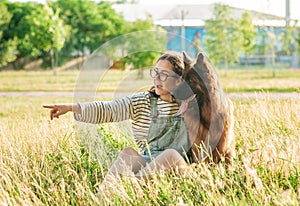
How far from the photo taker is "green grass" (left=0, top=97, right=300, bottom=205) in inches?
131

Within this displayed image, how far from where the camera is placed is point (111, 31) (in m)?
36.1

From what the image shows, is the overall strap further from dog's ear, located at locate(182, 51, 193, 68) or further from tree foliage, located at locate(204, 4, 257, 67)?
tree foliage, located at locate(204, 4, 257, 67)

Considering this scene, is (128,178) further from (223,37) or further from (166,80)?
(223,37)

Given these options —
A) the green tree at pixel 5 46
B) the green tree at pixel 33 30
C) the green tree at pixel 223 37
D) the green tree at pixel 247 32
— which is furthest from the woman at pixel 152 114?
the green tree at pixel 5 46

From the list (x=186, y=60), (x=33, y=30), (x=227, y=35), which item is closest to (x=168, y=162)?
(x=186, y=60)

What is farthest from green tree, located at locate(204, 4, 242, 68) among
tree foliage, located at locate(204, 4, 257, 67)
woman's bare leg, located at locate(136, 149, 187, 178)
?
woman's bare leg, located at locate(136, 149, 187, 178)

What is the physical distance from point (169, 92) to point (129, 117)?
40 centimetres

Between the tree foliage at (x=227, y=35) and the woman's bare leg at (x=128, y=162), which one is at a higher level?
the tree foliage at (x=227, y=35)

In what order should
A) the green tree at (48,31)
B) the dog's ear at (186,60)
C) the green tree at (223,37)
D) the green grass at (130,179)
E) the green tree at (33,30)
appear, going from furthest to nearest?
the green tree at (33,30)
the green tree at (48,31)
the green tree at (223,37)
the dog's ear at (186,60)
the green grass at (130,179)

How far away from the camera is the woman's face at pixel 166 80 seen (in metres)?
4.05

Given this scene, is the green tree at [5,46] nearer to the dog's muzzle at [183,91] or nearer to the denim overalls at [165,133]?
the denim overalls at [165,133]

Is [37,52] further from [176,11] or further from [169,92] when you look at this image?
[169,92]

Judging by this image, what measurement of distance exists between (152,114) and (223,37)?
63.1ft

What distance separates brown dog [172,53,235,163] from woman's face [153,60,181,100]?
0.04 meters
